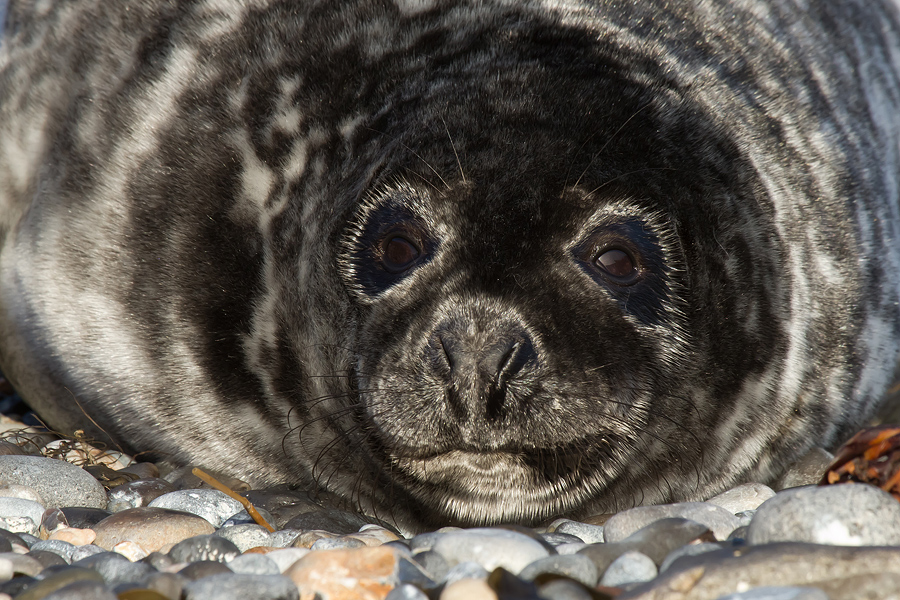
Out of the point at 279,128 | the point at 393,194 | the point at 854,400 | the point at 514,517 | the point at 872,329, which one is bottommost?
the point at 514,517

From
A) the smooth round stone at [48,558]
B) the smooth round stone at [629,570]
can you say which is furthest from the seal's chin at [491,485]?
the smooth round stone at [48,558]

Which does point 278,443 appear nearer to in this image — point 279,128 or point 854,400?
point 279,128

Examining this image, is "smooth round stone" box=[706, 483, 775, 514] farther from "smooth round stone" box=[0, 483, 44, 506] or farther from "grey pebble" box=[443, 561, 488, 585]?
"smooth round stone" box=[0, 483, 44, 506]

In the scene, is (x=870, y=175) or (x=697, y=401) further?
(x=870, y=175)

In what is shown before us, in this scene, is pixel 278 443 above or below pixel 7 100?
below

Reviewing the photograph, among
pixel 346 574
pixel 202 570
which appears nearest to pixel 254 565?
pixel 202 570

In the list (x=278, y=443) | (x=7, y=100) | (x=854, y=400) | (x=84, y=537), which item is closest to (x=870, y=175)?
(x=854, y=400)

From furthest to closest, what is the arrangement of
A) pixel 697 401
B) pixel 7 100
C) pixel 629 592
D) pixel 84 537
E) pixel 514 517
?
pixel 7 100
pixel 697 401
pixel 514 517
pixel 84 537
pixel 629 592
